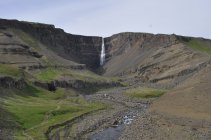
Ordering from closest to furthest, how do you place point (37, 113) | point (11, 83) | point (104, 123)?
point (104, 123) < point (37, 113) < point (11, 83)

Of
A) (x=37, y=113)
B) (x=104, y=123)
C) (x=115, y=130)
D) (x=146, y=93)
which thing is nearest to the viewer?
(x=115, y=130)

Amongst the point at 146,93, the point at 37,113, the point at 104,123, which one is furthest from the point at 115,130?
the point at 146,93

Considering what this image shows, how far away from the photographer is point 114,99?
185375mm

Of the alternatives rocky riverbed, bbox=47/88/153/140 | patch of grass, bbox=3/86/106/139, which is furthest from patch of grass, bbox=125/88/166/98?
patch of grass, bbox=3/86/106/139

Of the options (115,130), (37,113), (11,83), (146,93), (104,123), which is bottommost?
(146,93)

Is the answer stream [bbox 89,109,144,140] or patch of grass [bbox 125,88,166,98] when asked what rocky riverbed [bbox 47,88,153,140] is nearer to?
stream [bbox 89,109,144,140]

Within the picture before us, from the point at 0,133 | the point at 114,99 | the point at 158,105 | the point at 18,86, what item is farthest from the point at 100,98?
the point at 0,133

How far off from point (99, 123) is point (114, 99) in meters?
67.4

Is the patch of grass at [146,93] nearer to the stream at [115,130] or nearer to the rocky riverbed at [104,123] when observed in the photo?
the rocky riverbed at [104,123]

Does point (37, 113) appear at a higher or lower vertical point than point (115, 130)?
higher

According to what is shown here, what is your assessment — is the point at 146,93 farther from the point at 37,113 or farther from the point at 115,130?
the point at 115,130

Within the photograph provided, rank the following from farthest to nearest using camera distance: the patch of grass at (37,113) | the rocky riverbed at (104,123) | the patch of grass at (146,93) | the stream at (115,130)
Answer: the patch of grass at (146,93) → the patch of grass at (37,113) → the rocky riverbed at (104,123) → the stream at (115,130)

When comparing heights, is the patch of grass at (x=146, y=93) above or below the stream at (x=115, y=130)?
below

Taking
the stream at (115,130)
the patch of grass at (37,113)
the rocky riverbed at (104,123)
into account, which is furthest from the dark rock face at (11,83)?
the stream at (115,130)
